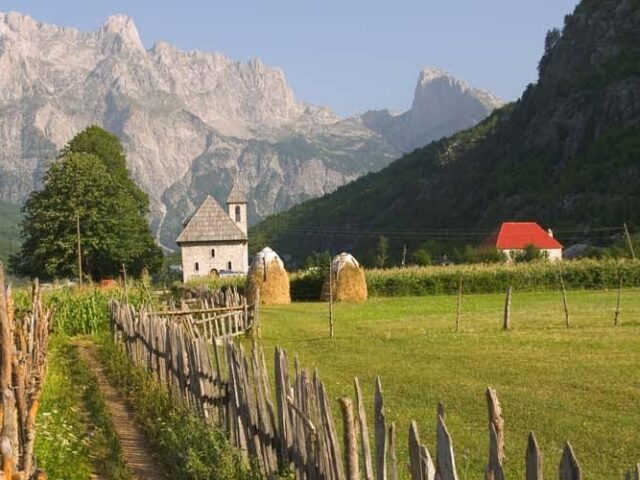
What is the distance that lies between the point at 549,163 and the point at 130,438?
98.2 meters

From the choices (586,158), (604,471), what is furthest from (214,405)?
(586,158)

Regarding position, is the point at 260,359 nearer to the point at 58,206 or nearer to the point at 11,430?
the point at 11,430

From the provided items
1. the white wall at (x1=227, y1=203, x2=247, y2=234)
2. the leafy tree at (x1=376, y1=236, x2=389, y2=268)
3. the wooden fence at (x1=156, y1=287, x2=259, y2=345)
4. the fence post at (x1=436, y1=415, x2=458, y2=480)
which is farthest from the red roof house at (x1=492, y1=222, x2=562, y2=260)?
the fence post at (x1=436, y1=415, x2=458, y2=480)

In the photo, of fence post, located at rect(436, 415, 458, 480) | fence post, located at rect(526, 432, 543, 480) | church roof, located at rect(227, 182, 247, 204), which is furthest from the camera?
church roof, located at rect(227, 182, 247, 204)

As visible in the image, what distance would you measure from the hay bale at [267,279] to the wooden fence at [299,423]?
74.0 feet

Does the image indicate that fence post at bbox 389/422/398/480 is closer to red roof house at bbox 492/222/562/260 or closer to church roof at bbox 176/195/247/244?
church roof at bbox 176/195/247/244

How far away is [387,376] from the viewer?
48.0 feet

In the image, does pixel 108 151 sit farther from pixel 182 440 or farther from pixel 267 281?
pixel 182 440

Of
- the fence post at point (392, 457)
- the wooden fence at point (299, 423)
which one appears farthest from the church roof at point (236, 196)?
the fence post at point (392, 457)

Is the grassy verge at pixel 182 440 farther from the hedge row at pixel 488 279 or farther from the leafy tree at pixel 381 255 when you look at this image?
the leafy tree at pixel 381 255

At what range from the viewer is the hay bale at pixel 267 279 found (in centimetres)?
3591

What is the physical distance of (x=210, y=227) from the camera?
6084cm

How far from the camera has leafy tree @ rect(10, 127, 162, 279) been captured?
4728 cm

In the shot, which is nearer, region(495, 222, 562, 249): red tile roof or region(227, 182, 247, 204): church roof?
region(495, 222, 562, 249): red tile roof
